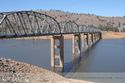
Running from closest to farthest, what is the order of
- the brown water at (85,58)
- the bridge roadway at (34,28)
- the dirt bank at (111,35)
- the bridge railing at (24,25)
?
the bridge railing at (24,25), the bridge roadway at (34,28), the brown water at (85,58), the dirt bank at (111,35)

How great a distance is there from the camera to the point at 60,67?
49.4 meters

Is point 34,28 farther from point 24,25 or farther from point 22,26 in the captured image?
point 22,26

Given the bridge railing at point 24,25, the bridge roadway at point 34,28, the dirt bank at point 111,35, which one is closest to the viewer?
the bridge railing at point 24,25

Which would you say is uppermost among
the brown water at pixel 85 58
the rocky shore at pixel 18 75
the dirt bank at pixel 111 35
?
the rocky shore at pixel 18 75

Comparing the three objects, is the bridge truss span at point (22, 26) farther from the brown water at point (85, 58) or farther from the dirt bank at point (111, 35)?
the dirt bank at point (111, 35)

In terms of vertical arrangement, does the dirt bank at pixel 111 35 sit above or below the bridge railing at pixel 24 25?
below

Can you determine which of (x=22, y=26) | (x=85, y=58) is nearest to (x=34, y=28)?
(x=22, y=26)

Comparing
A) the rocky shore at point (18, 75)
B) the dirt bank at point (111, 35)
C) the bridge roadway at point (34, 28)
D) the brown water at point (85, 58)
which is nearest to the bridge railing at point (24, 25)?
the bridge roadway at point (34, 28)

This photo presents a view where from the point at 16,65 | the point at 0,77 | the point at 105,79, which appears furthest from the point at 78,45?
the point at 0,77

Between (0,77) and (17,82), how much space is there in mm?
1630

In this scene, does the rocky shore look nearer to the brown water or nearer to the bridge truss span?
the bridge truss span

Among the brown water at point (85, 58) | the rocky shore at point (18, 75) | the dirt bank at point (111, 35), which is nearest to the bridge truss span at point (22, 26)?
the brown water at point (85, 58)

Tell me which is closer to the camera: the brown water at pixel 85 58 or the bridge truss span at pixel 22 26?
the bridge truss span at pixel 22 26

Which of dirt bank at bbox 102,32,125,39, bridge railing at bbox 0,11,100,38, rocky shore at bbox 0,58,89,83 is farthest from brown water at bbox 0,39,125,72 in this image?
dirt bank at bbox 102,32,125,39
